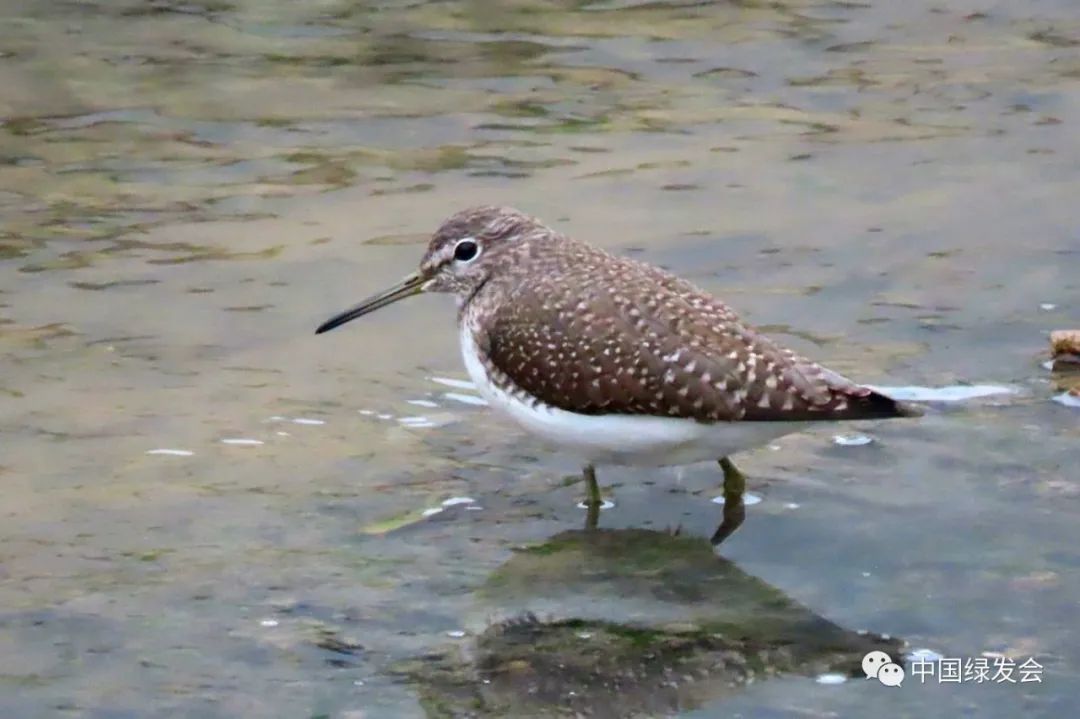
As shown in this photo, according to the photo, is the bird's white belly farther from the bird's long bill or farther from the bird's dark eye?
the bird's long bill

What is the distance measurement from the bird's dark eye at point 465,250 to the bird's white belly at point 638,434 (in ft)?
3.22

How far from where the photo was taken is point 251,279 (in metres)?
10.1

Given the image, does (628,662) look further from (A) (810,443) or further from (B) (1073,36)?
(B) (1073,36)

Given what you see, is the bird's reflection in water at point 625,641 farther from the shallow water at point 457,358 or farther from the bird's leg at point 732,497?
the bird's leg at point 732,497

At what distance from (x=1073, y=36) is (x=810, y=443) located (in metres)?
Answer: 6.70

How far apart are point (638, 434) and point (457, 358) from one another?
2108 millimetres

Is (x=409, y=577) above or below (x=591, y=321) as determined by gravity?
below

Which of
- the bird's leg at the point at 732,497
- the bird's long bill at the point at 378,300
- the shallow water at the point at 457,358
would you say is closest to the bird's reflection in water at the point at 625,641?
the shallow water at the point at 457,358

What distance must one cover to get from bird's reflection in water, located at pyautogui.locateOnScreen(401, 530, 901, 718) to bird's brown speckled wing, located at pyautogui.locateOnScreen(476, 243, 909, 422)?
0.59 metres

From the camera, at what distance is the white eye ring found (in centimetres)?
841

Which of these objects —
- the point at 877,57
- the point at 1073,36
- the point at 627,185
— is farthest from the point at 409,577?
the point at 1073,36

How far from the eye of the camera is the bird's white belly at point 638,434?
7195mm

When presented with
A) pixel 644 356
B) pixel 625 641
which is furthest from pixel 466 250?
pixel 625 641

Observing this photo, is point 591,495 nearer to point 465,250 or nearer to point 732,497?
point 732,497
